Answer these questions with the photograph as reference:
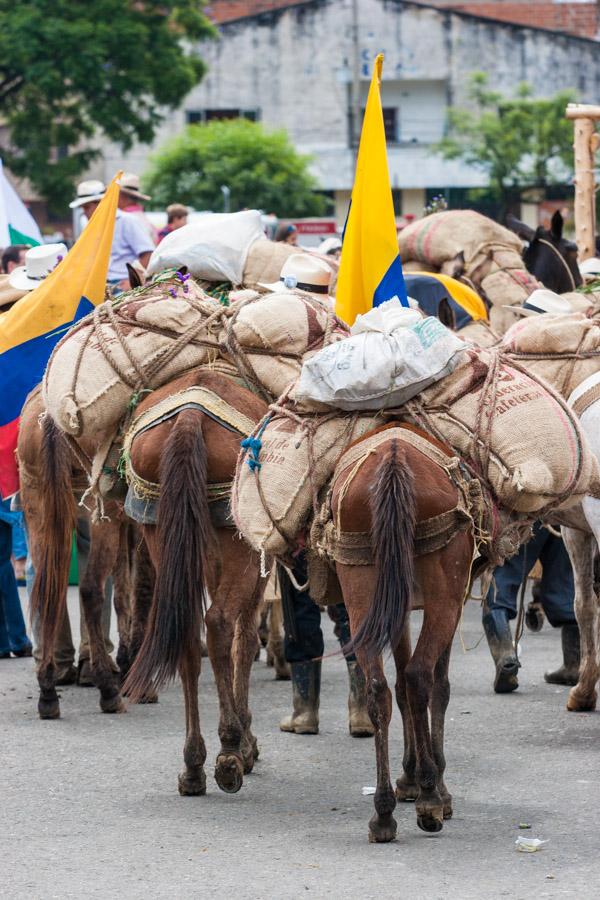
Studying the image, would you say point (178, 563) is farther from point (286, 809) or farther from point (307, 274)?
point (307, 274)

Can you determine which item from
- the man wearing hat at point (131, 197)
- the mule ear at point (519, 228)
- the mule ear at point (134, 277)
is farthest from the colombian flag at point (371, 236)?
the man wearing hat at point (131, 197)

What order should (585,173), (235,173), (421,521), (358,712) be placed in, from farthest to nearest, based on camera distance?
(235,173), (585,173), (358,712), (421,521)

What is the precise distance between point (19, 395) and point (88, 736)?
2.13 meters

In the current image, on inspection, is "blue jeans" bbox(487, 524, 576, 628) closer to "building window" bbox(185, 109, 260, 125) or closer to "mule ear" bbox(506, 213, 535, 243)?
"mule ear" bbox(506, 213, 535, 243)

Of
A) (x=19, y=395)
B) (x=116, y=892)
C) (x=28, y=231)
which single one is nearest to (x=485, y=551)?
(x=116, y=892)

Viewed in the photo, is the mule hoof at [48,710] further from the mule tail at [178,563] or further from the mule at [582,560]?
the mule at [582,560]

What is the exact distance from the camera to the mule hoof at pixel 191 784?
6.64m

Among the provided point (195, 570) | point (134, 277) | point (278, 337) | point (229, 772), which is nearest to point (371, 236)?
point (278, 337)

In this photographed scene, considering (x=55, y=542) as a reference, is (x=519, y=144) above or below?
above

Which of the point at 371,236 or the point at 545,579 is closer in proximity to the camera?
the point at 371,236

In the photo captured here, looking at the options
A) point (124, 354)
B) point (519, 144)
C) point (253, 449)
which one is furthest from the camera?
point (519, 144)

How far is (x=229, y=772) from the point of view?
21.2 ft

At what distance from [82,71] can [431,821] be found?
115ft

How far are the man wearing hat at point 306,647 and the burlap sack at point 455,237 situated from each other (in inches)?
176
